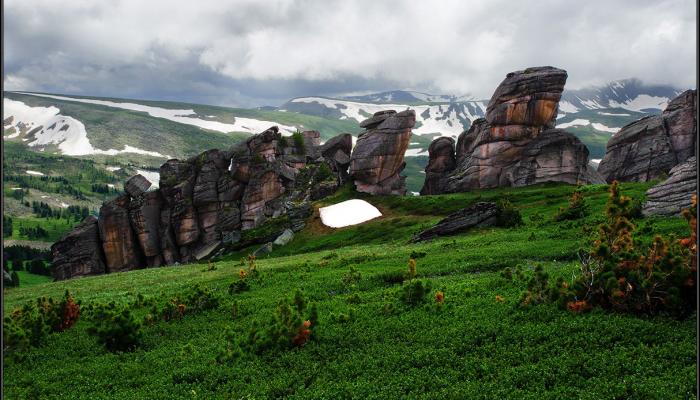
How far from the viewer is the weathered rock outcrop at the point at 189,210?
313 feet

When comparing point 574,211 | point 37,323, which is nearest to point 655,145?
point 574,211

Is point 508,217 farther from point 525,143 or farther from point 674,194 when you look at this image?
point 525,143

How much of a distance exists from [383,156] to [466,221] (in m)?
50.9

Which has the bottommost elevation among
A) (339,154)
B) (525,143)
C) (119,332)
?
(119,332)

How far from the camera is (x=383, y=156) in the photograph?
103 metres

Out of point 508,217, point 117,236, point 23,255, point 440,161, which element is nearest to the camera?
point 508,217

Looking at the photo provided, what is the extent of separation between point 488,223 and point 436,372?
39.2m

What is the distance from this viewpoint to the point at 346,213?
8588cm

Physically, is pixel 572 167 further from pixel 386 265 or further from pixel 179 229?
pixel 179 229

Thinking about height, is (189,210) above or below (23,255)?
above

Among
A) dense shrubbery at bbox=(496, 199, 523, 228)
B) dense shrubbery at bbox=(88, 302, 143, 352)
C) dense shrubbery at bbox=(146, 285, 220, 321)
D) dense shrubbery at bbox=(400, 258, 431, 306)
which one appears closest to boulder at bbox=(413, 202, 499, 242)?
dense shrubbery at bbox=(496, 199, 523, 228)

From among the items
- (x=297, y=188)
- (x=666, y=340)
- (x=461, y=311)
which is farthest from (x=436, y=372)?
(x=297, y=188)

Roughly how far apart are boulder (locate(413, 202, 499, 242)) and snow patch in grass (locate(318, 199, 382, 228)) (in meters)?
27.3

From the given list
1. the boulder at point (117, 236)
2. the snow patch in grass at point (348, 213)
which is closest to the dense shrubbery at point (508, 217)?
the snow patch in grass at point (348, 213)
